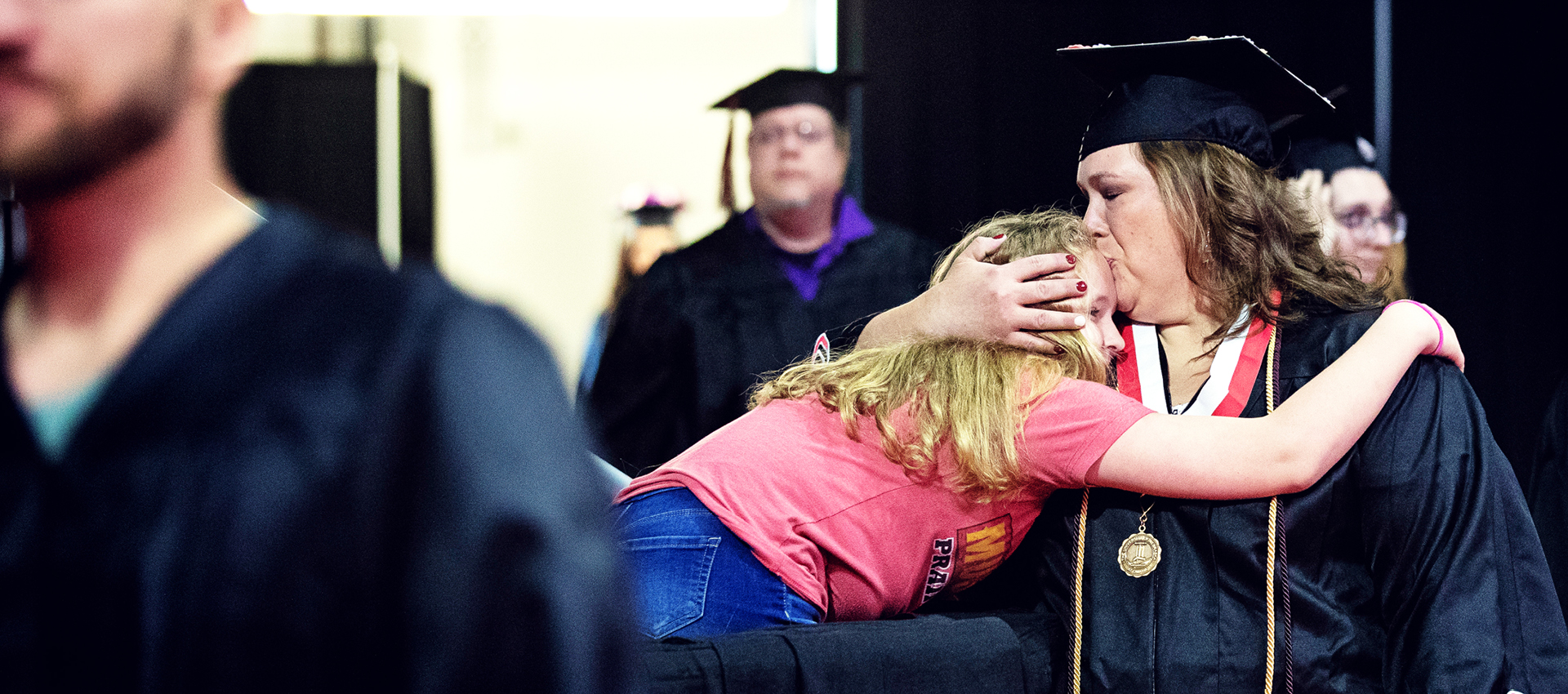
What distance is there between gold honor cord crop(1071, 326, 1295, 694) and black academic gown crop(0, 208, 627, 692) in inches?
51.8

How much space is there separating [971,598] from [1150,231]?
650 millimetres

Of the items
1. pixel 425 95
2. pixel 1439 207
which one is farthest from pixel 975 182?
pixel 425 95

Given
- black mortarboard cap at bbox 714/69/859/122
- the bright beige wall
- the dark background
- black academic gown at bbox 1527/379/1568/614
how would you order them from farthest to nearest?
the bright beige wall < the dark background < black mortarboard cap at bbox 714/69/859/122 < black academic gown at bbox 1527/379/1568/614

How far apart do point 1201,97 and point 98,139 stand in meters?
1.71

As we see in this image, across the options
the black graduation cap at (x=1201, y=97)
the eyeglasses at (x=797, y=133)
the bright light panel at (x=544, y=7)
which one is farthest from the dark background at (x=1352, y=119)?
the bright light panel at (x=544, y=7)

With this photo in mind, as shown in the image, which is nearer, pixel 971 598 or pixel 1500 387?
pixel 971 598

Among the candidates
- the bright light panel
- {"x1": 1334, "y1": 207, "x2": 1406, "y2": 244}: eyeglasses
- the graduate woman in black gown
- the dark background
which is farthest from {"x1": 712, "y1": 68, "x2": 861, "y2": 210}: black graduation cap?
the bright light panel

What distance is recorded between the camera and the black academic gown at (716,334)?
3.49 m

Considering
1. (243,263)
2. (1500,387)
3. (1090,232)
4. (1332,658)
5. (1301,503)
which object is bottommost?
(1500,387)

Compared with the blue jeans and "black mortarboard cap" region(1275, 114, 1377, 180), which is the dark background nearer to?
"black mortarboard cap" region(1275, 114, 1377, 180)

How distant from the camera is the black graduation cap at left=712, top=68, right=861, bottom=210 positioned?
363 centimetres

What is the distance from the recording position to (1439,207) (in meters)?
4.02

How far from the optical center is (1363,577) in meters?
1.67

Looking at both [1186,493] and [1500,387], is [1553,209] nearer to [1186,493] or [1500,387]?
[1500,387]
